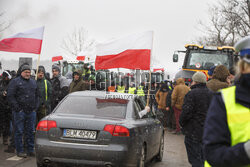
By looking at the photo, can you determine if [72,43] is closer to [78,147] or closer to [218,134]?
[78,147]

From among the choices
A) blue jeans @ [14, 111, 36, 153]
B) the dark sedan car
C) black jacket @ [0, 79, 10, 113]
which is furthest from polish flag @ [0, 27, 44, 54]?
the dark sedan car

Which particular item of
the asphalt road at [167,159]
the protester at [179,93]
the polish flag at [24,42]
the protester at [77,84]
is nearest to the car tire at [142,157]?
the asphalt road at [167,159]

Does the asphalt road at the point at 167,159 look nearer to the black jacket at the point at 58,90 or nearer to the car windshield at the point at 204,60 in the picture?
the black jacket at the point at 58,90

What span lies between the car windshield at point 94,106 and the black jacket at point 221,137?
4.37 m

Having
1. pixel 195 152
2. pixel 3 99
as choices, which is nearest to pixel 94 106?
pixel 195 152

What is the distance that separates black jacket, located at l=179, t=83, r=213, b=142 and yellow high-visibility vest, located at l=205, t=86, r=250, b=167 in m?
3.97

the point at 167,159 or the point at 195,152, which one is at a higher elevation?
the point at 195,152

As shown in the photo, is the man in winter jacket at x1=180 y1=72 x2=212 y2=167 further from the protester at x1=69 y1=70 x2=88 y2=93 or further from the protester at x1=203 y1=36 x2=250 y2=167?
the protester at x1=69 y1=70 x2=88 y2=93

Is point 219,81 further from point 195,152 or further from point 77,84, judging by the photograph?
point 77,84

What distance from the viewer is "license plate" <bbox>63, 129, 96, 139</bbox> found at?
6.09 m

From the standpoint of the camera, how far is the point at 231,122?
84.1 inches

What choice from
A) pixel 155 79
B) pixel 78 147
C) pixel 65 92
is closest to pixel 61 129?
pixel 78 147

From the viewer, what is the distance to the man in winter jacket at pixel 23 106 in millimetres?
8461

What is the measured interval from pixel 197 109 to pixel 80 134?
6.09ft
